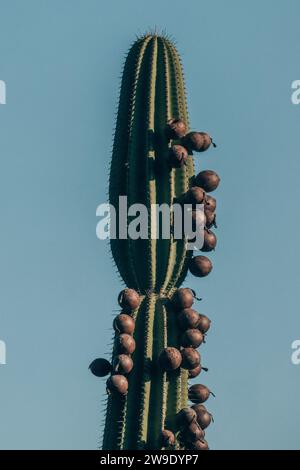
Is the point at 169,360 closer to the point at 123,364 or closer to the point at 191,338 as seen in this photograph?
the point at 191,338

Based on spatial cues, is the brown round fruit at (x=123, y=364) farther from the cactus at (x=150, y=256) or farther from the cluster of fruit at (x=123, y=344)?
the cactus at (x=150, y=256)

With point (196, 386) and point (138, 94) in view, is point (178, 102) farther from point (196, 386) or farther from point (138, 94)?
point (196, 386)

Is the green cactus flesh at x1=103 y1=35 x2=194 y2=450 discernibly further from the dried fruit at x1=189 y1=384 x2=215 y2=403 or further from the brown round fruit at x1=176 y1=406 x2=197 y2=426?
the dried fruit at x1=189 y1=384 x2=215 y2=403

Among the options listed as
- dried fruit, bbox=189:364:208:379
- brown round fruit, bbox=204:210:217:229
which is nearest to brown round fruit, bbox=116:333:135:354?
dried fruit, bbox=189:364:208:379

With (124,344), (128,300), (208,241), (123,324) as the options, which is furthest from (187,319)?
(208,241)

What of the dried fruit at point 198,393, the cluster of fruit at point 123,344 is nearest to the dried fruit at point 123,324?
the cluster of fruit at point 123,344
